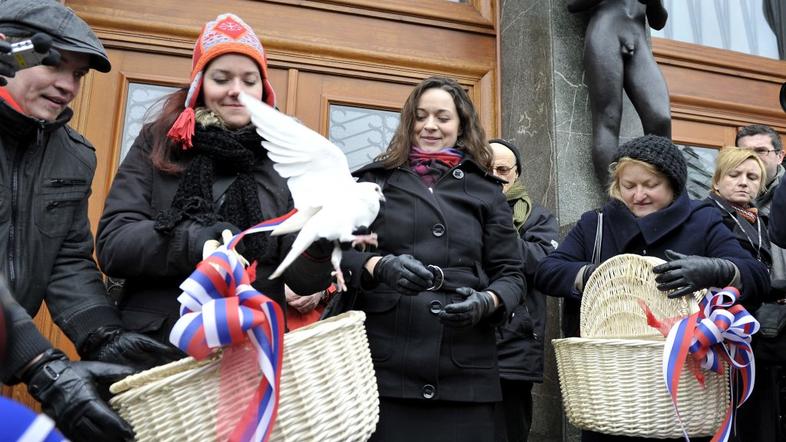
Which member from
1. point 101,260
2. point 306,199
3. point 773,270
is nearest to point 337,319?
point 306,199

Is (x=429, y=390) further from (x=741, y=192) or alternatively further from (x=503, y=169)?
(x=741, y=192)

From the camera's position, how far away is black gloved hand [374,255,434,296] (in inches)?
68.3

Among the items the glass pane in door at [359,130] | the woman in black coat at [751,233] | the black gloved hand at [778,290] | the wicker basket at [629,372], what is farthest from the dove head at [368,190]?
the glass pane in door at [359,130]

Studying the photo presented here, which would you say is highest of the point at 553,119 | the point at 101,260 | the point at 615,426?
the point at 553,119

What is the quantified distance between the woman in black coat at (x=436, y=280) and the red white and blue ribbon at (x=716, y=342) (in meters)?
0.45

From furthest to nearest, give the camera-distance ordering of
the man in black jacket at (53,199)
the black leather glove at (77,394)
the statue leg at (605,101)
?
the statue leg at (605,101) < the man in black jacket at (53,199) < the black leather glove at (77,394)

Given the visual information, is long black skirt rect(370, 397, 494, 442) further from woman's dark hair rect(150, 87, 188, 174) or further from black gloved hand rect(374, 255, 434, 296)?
woman's dark hair rect(150, 87, 188, 174)

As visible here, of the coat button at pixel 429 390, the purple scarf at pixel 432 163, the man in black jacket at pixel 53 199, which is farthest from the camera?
the purple scarf at pixel 432 163

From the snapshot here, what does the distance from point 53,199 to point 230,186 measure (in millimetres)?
444

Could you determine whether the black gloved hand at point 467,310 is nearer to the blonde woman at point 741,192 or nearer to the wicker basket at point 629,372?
the wicker basket at point 629,372

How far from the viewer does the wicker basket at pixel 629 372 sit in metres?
1.97

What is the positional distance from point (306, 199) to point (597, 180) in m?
2.61

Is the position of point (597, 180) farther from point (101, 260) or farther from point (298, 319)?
point (101, 260)

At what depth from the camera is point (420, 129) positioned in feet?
7.45
